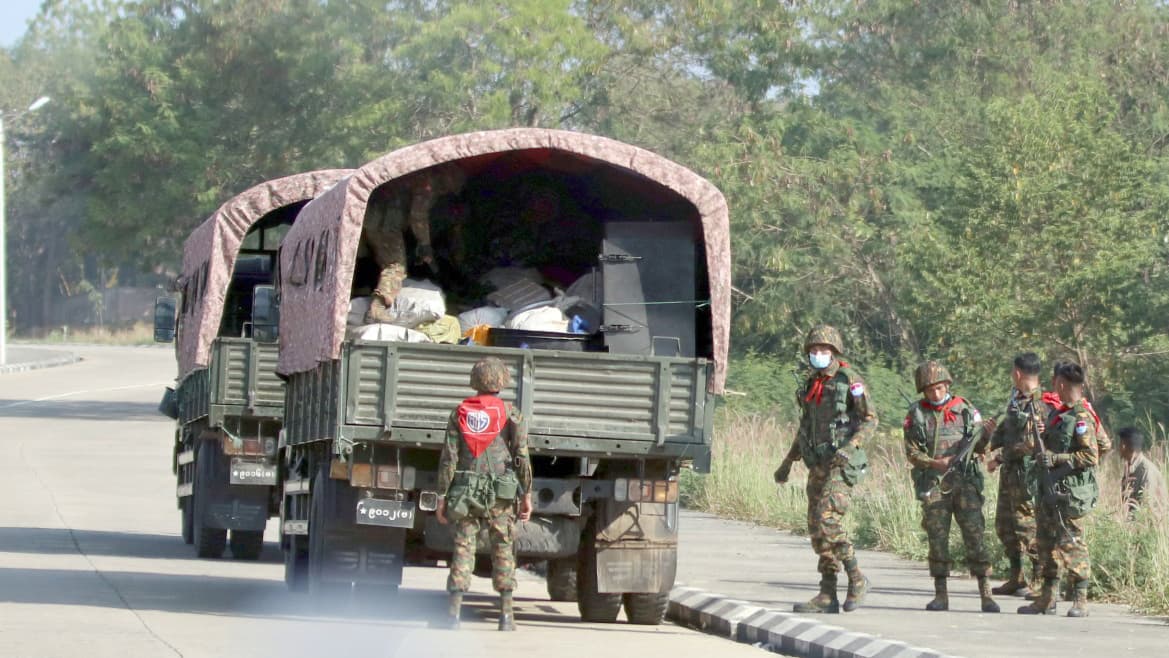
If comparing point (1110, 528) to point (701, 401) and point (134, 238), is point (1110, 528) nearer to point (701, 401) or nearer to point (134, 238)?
point (701, 401)

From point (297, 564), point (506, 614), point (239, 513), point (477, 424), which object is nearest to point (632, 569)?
point (506, 614)

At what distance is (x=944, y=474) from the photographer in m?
12.4

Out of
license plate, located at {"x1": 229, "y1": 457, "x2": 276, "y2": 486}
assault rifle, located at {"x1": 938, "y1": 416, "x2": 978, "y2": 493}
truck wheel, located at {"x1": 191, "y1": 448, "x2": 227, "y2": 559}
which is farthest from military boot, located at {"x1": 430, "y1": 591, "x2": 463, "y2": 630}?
truck wheel, located at {"x1": 191, "y1": 448, "x2": 227, "y2": 559}

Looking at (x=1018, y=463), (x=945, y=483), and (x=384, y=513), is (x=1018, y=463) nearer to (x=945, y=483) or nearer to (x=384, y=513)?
(x=945, y=483)

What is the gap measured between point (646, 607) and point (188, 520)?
6.93 metres

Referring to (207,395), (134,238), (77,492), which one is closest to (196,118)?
(134,238)

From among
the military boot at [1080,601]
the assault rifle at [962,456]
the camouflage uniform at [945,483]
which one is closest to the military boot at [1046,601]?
the military boot at [1080,601]

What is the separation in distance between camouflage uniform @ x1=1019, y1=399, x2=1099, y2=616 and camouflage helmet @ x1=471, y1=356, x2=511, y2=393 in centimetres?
355

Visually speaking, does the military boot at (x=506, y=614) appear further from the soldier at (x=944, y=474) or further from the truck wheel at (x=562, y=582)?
the soldier at (x=944, y=474)

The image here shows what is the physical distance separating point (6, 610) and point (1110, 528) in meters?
7.35

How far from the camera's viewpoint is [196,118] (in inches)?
1596

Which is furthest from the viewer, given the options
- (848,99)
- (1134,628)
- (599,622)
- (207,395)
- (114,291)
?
(114,291)

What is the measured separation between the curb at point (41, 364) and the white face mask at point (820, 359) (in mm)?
46712

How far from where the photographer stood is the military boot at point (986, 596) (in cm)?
1245
